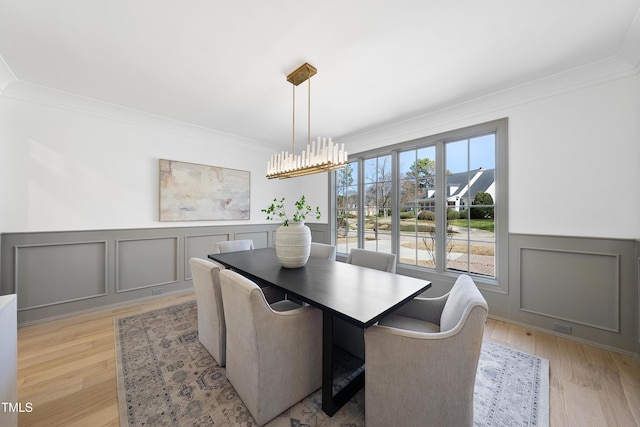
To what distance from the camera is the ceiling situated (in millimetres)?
1508

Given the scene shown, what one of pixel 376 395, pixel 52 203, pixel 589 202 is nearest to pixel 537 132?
pixel 589 202

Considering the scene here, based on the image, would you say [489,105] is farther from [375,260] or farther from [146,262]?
[146,262]

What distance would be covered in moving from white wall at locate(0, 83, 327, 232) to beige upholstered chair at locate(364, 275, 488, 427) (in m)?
3.39

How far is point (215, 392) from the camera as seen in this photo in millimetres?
1562

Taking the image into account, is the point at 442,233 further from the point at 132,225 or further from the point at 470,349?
the point at 132,225

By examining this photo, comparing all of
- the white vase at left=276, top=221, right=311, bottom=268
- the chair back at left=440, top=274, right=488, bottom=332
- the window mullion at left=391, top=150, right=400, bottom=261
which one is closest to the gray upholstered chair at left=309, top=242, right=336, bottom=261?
the white vase at left=276, top=221, right=311, bottom=268

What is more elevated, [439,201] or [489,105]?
[489,105]

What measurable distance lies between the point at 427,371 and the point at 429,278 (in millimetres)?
2325

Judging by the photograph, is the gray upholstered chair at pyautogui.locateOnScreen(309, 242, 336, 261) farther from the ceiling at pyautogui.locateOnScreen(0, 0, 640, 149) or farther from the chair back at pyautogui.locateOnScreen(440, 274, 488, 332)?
the ceiling at pyautogui.locateOnScreen(0, 0, 640, 149)

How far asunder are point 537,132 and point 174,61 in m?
3.52

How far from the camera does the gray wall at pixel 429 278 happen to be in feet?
6.70

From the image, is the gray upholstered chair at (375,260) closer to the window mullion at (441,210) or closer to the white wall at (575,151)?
the window mullion at (441,210)

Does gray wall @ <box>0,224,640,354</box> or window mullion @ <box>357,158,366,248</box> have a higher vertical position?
window mullion @ <box>357,158,366,248</box>

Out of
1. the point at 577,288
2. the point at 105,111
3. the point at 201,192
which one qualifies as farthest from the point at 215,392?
the point at 105,111
